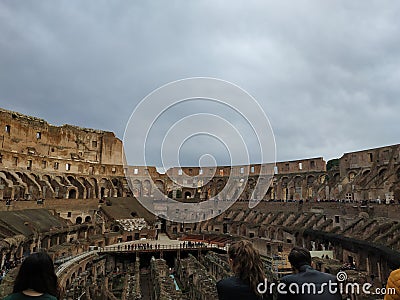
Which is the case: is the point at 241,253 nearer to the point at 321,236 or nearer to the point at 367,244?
the point at 367,244

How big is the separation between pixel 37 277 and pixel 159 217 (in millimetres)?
47552

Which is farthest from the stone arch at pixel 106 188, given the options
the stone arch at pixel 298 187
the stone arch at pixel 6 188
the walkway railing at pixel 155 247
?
the stone arch at pixel 298 187

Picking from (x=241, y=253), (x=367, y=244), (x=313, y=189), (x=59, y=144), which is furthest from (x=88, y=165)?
(x=241, y=253)

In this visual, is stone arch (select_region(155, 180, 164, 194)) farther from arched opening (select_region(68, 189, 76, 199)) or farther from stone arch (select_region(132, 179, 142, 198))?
arched opening (select_region(68, 189, 76, 199))

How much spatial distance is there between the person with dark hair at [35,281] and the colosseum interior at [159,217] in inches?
394

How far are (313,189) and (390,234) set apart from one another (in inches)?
910

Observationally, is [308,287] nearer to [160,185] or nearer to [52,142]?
[52,142]

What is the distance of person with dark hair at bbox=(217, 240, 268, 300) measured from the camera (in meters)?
3.02

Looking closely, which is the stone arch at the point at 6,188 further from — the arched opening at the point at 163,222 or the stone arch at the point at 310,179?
the stone arch at the point at 310,179

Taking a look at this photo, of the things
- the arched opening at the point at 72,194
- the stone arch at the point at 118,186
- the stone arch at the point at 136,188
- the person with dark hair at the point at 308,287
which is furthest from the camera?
the stone arch at the point at 136,188

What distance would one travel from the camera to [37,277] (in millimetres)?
2605

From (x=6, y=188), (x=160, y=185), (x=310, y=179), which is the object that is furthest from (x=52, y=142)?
(x=310, y=179)

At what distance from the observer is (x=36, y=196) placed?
36812mm

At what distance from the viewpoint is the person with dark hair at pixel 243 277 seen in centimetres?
302
